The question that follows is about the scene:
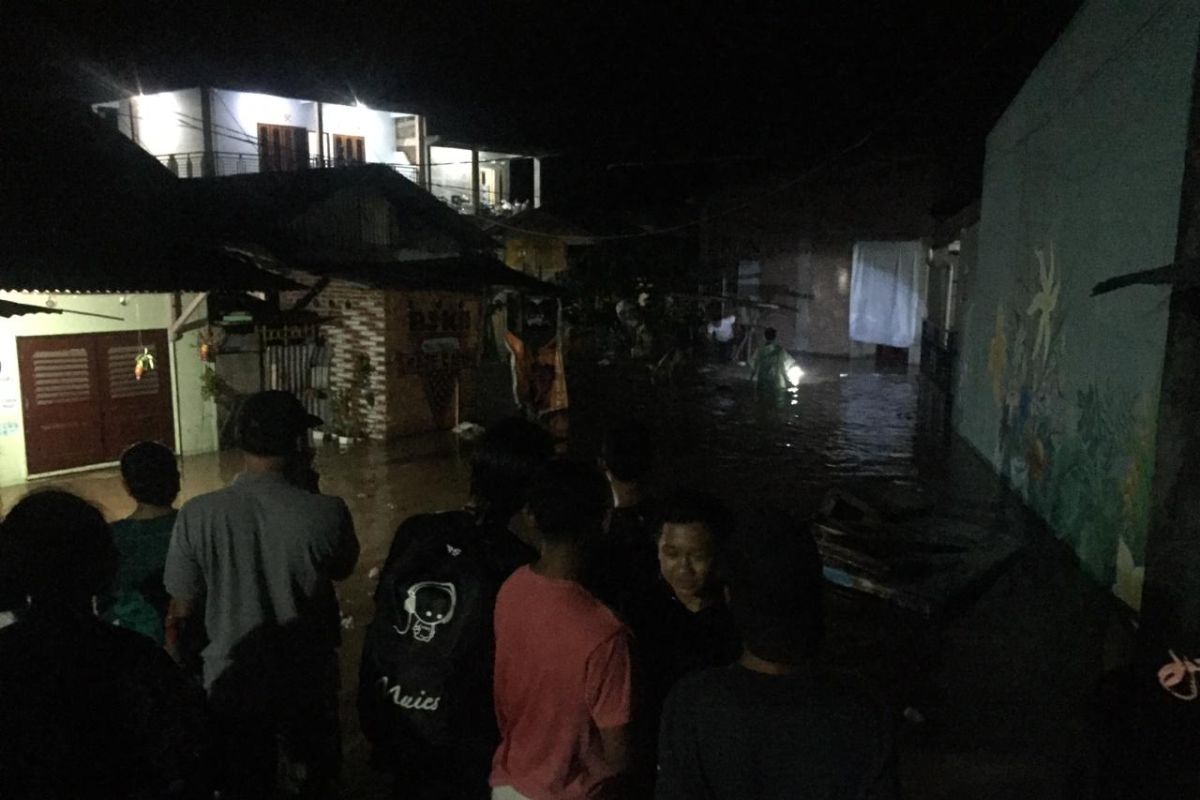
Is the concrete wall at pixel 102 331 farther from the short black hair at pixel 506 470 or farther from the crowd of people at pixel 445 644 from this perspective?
the short black hair at pixel 506 470

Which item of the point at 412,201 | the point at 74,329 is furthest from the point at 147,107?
the point at 74,329

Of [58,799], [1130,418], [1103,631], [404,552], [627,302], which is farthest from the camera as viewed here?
[627,302]

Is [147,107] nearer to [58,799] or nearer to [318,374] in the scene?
[318,374]

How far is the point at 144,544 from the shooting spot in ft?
11.6

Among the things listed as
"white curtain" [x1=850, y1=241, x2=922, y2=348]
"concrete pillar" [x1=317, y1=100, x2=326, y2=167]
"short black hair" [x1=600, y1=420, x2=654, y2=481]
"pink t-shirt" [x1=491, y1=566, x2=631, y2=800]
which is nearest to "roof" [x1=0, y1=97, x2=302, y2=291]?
"short black hair" [x1=600, y1=420, x2=654, y2=481]

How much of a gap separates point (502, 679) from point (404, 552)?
505 millimetres

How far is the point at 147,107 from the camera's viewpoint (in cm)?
2455

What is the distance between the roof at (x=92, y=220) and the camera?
27.5 feet

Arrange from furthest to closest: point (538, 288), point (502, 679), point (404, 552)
A: point (538, 288) → point (404, 552) → point (502, 679)

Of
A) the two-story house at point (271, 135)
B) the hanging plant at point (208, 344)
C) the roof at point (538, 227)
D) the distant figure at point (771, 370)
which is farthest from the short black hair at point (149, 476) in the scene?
the two-story house at point (271, 135)

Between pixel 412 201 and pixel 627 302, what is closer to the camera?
pixel 412 201

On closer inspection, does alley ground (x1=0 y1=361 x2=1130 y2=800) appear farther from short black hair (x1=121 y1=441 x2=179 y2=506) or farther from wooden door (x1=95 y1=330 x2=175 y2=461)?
short black hair (x1=121 y1=441 x2=179 y2=506)

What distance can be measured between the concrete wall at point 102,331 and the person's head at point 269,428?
8.58 m

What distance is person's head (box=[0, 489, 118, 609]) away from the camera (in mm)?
2156
